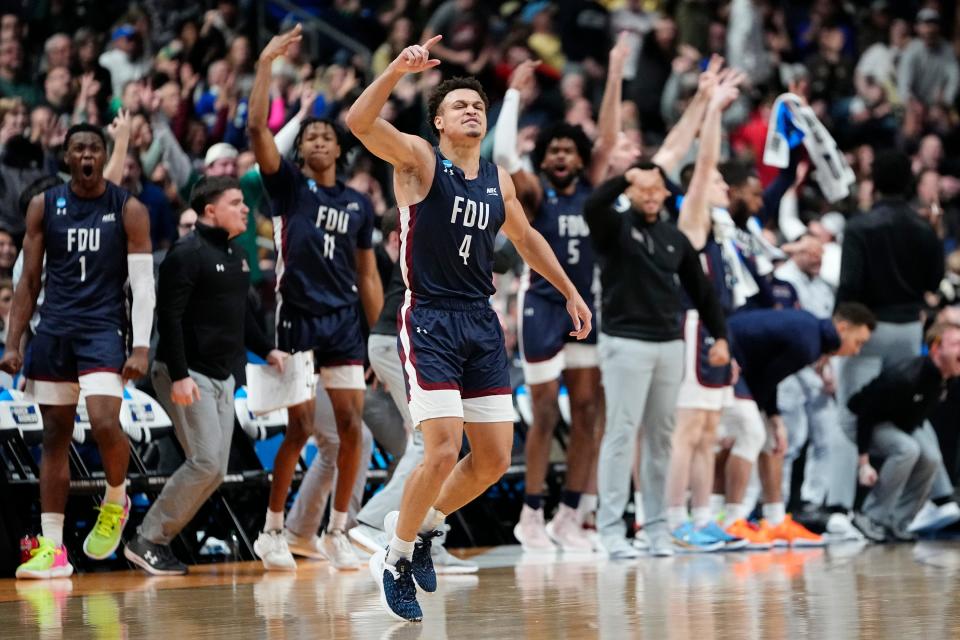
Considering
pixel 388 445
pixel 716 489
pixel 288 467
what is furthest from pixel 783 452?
pixel 288 467

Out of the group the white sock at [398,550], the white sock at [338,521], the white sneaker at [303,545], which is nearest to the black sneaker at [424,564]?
the white sock at [398,550]

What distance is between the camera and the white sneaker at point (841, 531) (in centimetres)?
1117

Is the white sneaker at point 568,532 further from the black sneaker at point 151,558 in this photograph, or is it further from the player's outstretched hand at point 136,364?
the player's outstretched hand at point 136,364

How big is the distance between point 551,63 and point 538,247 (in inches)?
397

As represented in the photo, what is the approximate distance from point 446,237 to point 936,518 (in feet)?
20.2

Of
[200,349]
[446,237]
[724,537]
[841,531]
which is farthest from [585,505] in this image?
[446,237]

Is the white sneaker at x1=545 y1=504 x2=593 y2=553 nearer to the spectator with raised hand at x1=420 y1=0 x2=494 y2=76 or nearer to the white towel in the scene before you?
the white towel

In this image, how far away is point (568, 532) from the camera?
10258 mm

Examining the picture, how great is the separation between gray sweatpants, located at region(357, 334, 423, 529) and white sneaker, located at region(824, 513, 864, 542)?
3.65m

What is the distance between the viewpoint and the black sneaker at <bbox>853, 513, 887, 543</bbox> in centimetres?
1122

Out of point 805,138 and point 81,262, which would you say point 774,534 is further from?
point 81,262

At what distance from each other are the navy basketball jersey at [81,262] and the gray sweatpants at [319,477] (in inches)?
53.5

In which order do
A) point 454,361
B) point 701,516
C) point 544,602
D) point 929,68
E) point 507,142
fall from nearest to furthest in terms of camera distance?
point 454,361 < point 544,602 < point 507,142 < point 701,516 < point 929,68

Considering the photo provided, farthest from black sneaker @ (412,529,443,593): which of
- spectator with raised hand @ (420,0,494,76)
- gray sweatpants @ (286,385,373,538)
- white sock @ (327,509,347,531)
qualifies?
spectator with raised hand @ (420,0,494,76)
